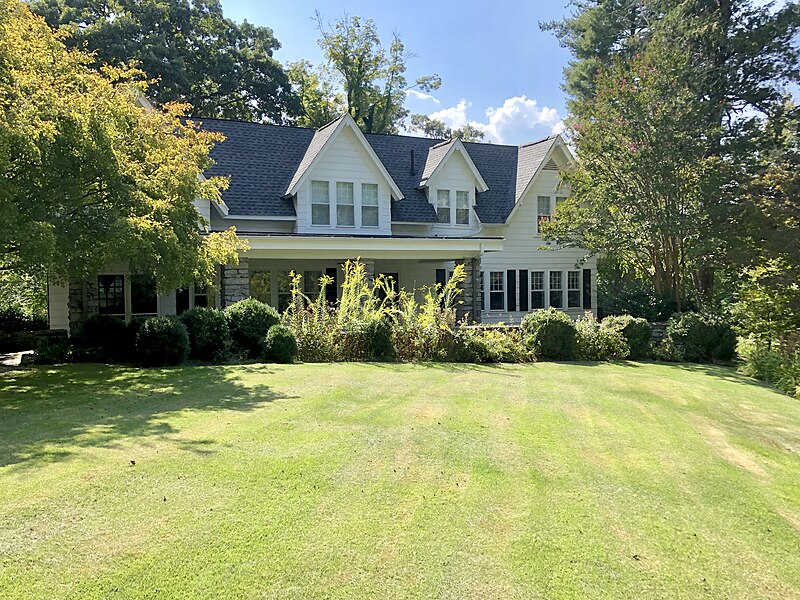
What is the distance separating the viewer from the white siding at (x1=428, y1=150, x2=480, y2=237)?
22469mm

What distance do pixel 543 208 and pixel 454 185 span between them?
13.8 ft

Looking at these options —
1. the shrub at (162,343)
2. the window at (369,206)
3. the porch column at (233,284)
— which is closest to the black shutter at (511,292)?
the window at (369,206)

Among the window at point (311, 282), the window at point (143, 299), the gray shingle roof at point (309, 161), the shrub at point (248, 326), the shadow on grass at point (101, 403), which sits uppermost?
the gray shingle roof at point (309, 161)

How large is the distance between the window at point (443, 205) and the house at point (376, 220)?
0.05 meters

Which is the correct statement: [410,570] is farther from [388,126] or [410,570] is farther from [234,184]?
[388,126]

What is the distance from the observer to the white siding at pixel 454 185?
2247 centimetres

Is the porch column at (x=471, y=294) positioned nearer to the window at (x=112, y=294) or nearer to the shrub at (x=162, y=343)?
the shrub at (x=162, y=343)

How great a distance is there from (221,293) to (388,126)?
25857 millimetres

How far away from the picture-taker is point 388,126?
128ft

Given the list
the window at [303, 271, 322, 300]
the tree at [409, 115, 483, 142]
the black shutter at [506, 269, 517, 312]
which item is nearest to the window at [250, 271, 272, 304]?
the window at [303, 271, 322, 300]

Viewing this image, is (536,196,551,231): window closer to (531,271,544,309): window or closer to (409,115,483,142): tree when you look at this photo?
(531,271,544,309): window

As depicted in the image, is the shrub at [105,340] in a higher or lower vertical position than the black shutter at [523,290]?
lower

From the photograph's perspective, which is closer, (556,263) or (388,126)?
(556,263)

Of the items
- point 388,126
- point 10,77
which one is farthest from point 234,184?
point 388,126
